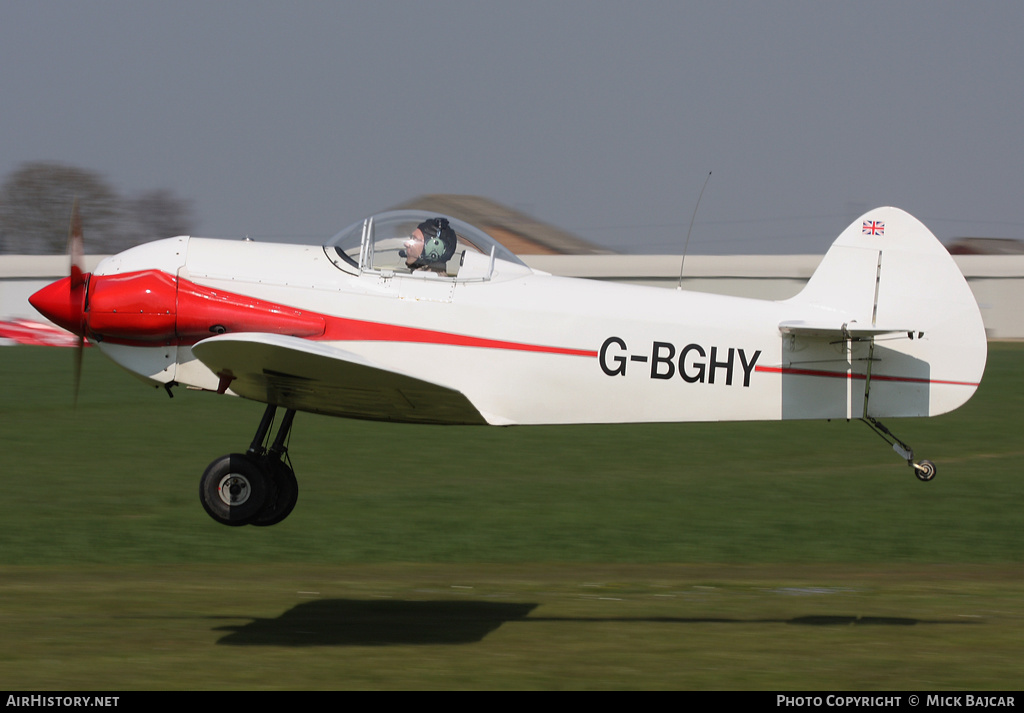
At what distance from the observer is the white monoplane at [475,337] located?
758 centimetres

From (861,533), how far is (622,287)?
321 inches

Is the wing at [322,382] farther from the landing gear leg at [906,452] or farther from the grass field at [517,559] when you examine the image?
the landing gear leg at [906,452]

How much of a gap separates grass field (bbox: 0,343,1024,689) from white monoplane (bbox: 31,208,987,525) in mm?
1662

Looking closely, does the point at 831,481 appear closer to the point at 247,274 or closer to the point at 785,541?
the point at 785,541

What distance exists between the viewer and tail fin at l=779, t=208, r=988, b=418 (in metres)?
7.89

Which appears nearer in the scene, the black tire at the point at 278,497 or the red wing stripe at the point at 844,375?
the red wing stripe at the point at 844,375

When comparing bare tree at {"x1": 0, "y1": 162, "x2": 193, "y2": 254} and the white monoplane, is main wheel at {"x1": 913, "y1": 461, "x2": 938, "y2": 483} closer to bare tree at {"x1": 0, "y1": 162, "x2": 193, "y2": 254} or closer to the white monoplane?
the white monoplane

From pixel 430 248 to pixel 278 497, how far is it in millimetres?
2142

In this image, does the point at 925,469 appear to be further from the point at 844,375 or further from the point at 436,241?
the point at 436,241

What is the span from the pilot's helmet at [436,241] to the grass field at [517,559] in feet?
9.11

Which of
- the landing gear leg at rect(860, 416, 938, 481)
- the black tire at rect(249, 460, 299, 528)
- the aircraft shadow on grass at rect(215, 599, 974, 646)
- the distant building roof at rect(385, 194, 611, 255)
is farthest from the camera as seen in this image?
the distant building roof at rect(385, 194, 611, 255)

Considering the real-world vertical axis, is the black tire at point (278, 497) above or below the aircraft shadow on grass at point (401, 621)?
above

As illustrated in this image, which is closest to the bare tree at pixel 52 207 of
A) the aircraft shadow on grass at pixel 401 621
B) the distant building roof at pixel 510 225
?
the distant building roof at pixel 510 225

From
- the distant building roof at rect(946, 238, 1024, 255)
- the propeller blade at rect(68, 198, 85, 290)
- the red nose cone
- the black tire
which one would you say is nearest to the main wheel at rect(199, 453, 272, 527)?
the black tire
